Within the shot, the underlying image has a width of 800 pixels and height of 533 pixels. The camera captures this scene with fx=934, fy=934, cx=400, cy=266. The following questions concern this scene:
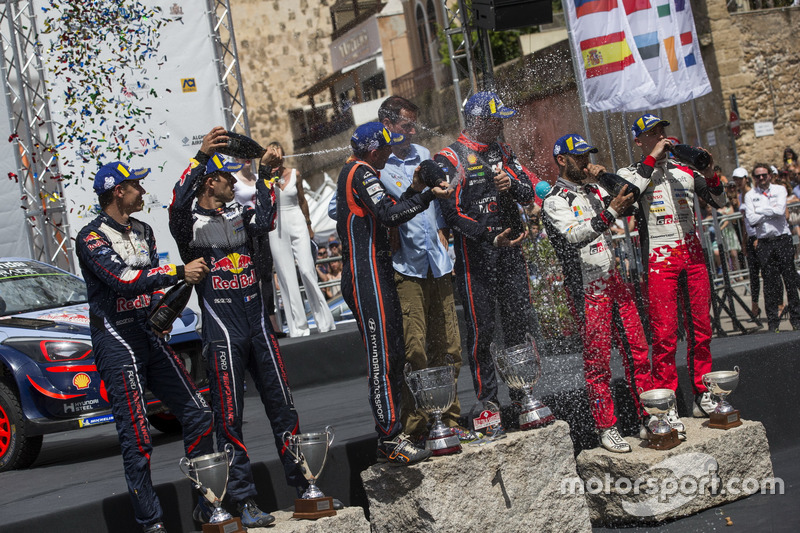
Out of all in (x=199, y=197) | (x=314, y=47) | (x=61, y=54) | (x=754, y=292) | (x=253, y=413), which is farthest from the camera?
(x=314, y=47)

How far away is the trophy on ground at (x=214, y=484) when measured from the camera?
4418 millimetres

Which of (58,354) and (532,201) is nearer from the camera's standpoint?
(532,201)

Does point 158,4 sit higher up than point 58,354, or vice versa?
point 158,4

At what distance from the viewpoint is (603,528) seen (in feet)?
19.0

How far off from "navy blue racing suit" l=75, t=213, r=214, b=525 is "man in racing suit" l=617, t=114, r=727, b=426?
2950 millimetres

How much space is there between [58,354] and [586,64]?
6.59 meters

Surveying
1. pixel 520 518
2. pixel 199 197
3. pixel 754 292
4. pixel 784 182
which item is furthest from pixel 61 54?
pixel 784 182

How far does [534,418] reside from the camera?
17.6ft

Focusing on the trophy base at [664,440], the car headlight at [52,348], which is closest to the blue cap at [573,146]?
the trophy base at [664,440]

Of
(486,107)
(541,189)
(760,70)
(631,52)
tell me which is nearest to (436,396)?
(486,107)

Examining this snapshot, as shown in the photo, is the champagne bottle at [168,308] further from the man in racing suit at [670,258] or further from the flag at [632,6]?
the flag at [632,6]

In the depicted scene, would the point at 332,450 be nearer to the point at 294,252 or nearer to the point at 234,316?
the point at 234,316

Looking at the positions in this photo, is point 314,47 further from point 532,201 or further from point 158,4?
point 532,201

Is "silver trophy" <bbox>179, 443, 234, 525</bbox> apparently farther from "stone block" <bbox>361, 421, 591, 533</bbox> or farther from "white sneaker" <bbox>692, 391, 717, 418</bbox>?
"white sneaker" <bbox>692, 391, 717, 418</bbox>
